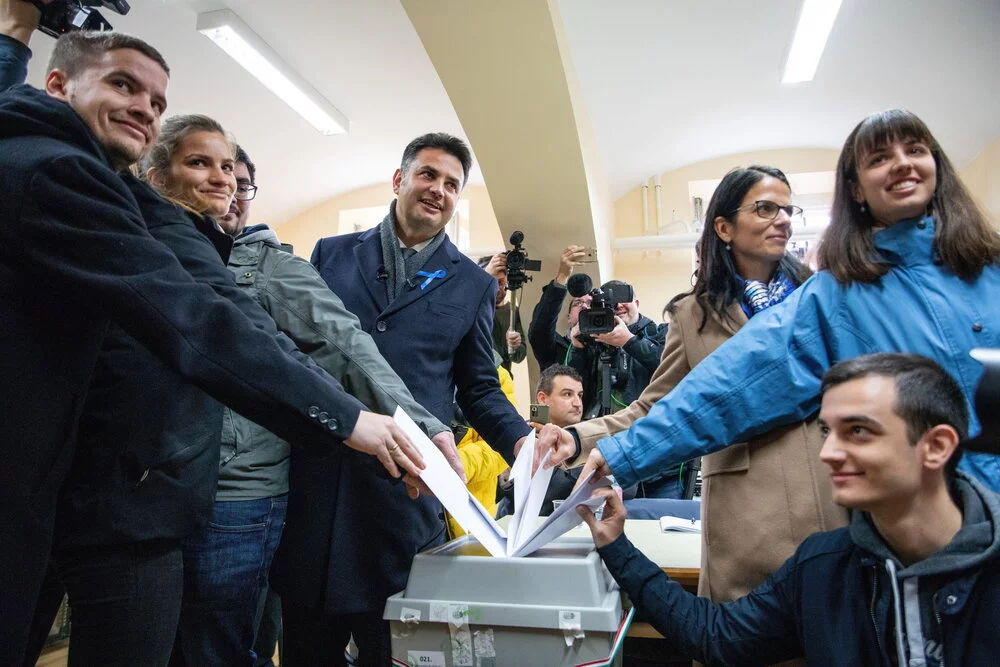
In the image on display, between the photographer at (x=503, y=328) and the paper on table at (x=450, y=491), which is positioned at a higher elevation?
the photographer at (x=503, y=328)

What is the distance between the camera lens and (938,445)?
0.98 meters

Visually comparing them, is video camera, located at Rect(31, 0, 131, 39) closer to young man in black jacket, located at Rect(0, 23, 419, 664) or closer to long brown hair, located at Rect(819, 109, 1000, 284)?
young man in black jacket, located at Rect(0, 23, 419, 664)

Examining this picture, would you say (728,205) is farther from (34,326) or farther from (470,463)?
(34,326)

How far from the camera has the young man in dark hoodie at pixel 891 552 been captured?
0.89 metres

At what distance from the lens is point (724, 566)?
1175 mm

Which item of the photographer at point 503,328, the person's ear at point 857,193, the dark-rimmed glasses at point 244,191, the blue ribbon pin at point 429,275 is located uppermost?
the photographer at point 503,328

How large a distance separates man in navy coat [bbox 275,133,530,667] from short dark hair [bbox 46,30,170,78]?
23.2 inches

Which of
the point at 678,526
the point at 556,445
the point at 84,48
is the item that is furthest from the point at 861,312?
the point at 84,48

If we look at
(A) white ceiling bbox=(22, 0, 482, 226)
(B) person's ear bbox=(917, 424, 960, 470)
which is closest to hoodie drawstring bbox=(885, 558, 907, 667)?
(B) person's ear bbox=(917, 424, 960, 470)

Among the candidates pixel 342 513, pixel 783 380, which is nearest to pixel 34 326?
pixel 342 513

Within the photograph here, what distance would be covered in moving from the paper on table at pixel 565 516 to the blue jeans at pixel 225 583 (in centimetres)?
51

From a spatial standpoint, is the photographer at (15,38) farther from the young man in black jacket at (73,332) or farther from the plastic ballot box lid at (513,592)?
the plastic ballot box lid at (513,592)

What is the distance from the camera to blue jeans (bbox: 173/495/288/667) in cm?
117

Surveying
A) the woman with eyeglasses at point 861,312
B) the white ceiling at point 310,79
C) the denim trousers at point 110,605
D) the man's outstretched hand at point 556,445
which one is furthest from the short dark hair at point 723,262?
the white ceiling at point 310,79
